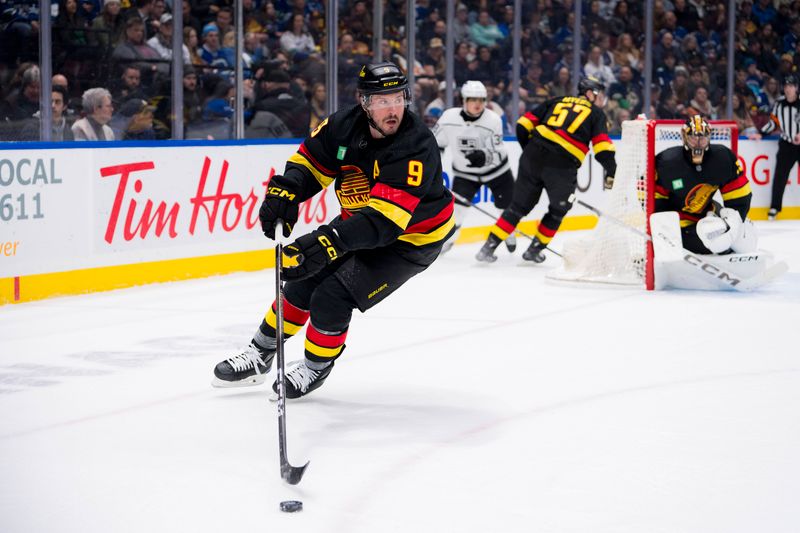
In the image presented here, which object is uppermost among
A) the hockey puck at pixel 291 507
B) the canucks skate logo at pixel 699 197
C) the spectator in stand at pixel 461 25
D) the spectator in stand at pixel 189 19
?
the spectator in stand at pixel 461 25

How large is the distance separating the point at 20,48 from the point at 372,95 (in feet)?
11.6

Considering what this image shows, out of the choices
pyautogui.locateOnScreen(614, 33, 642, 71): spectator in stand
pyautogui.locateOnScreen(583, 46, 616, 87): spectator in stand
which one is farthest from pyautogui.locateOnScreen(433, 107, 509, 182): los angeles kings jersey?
pyautogui.locateOnScreen(614, 33, 642, 71): spectator in stand

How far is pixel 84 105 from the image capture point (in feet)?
21.7

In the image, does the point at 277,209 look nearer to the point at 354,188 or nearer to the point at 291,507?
the point at 354,188

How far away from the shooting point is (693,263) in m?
6.17

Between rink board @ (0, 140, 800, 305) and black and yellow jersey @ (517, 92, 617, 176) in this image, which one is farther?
black and yellow jersey @ (517, 92, 617, 176)

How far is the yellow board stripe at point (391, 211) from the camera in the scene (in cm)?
331

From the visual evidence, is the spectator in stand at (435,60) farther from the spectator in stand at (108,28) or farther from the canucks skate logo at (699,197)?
the canucks skate logo at (699,197)

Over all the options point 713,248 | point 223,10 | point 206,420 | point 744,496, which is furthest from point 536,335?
point 223,10

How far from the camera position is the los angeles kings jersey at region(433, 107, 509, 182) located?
7.81 meters

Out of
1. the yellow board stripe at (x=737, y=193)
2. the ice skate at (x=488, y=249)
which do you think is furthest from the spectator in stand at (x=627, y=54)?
the yellow board stripe at (x=737, y=193)

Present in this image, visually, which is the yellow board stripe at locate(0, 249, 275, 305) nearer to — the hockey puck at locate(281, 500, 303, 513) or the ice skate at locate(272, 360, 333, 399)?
the ice skate at locate(272, 360, 333, 399)

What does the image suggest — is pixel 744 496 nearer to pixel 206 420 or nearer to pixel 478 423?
pixel 478 423

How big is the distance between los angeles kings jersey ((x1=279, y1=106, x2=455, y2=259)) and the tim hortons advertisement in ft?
8.58
